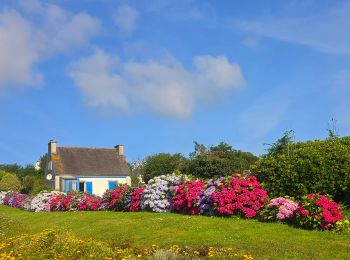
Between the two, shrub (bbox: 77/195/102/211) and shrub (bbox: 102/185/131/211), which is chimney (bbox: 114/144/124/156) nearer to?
shrub (bbox: 77/195/102/211)

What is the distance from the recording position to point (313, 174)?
13.2 m

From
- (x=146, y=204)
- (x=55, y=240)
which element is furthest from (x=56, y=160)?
(x=55, y=240)

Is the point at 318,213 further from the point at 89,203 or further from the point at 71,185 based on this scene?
the point at 71,185

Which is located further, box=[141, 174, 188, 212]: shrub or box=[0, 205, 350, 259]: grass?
box=[141, 174, 188, 212]: shrub

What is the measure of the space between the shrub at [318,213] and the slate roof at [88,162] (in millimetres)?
43569

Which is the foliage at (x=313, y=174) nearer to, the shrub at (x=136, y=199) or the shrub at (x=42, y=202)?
the shrub at (x=136, y=199)

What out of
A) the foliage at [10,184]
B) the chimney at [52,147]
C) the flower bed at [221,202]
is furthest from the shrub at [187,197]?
the chimney at [52,147]

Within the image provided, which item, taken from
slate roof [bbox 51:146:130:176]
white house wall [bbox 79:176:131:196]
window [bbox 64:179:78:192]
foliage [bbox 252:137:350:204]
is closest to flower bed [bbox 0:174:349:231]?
foliage [bbox 252:137:350:204]

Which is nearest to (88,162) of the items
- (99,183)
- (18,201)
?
(99,183)

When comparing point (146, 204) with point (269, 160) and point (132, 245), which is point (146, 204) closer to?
point (269, 160)

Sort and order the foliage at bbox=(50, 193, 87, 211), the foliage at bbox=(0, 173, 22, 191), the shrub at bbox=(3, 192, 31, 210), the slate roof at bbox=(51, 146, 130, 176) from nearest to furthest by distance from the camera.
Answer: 1. the foliage at bbox=(50, 193, 87, 211)
2. the shrub at bbox=(3, 192, 31, 210)
3. the foliage at bbox=(0, 173, 22, 191)
4. the slate roof at bbox=(51, 146, 130, 176)

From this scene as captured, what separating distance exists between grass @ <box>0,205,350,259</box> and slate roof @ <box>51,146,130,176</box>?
3868 cm

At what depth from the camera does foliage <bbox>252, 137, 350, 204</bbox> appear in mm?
13156

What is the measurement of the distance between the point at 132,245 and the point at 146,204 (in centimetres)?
671
